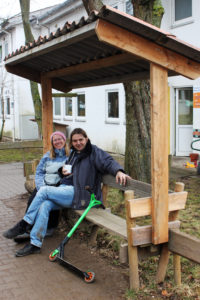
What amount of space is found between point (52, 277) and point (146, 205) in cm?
132

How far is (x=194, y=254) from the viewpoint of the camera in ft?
10.5

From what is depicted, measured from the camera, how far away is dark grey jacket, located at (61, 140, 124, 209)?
4.69 m

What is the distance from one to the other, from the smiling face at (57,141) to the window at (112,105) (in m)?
9.78

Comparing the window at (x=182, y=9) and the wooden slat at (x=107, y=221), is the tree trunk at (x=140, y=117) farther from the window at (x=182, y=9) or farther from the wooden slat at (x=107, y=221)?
the window at (x=182, y=9)

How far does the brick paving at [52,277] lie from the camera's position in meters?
3.65

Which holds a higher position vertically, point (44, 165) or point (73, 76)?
point (73, 76)

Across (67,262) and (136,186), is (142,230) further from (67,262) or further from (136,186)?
(67,262)

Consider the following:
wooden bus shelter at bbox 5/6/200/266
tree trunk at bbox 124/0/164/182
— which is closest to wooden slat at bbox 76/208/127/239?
wooden bus shelter at bbox 5/6/200/266

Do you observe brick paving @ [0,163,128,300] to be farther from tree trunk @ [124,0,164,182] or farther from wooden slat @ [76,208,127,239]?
tree trunk @ [124,0,164,182]

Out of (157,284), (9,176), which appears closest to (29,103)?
(9,176)

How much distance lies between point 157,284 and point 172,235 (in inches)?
21.9

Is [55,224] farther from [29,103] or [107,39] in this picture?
[29,103]

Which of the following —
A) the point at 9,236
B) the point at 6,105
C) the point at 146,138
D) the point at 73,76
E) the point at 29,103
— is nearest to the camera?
the point at 9,236

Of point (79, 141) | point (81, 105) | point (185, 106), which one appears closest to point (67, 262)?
point (79, 141)
